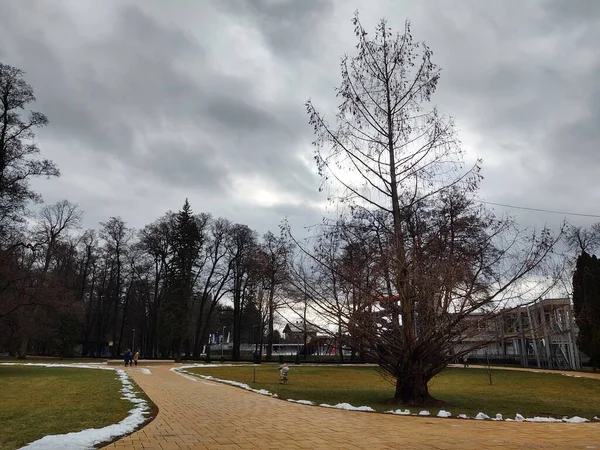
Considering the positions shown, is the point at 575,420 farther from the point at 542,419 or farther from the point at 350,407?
the point at 350,407

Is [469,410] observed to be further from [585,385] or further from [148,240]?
[148,240]

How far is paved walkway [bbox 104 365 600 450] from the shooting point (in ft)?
20.7

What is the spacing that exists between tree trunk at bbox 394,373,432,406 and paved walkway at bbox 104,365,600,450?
2.37m

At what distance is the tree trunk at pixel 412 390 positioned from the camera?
12.0 m

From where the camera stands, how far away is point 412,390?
12039 millimetres

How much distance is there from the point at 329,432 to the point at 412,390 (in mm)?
5331

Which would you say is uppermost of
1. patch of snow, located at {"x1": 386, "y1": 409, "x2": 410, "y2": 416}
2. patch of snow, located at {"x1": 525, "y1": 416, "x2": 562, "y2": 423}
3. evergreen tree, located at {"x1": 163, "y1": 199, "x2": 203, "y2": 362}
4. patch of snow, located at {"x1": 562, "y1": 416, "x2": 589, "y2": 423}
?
evergreen tree, located at {"x1": 163, "y1": 199, "x2": 203, "y2": 362}

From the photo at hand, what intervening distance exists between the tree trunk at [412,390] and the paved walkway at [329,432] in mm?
2374

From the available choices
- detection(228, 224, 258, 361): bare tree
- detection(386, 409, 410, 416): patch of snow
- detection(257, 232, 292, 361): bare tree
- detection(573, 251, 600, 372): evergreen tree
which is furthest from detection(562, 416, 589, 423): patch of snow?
detection(228, 224, 258, 361): bare tree

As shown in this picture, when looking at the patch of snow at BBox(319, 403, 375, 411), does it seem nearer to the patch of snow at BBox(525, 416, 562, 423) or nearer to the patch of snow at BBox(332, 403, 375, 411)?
the patch of snow at BBox(332, 403, 375, 411)

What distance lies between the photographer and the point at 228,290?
172 ft

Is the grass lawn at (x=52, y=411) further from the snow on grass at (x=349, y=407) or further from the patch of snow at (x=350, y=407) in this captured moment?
the patch of snow at (x=350, y=407)

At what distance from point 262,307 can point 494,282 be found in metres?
9.49

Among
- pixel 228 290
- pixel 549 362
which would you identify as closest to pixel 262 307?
pixel 549 362
